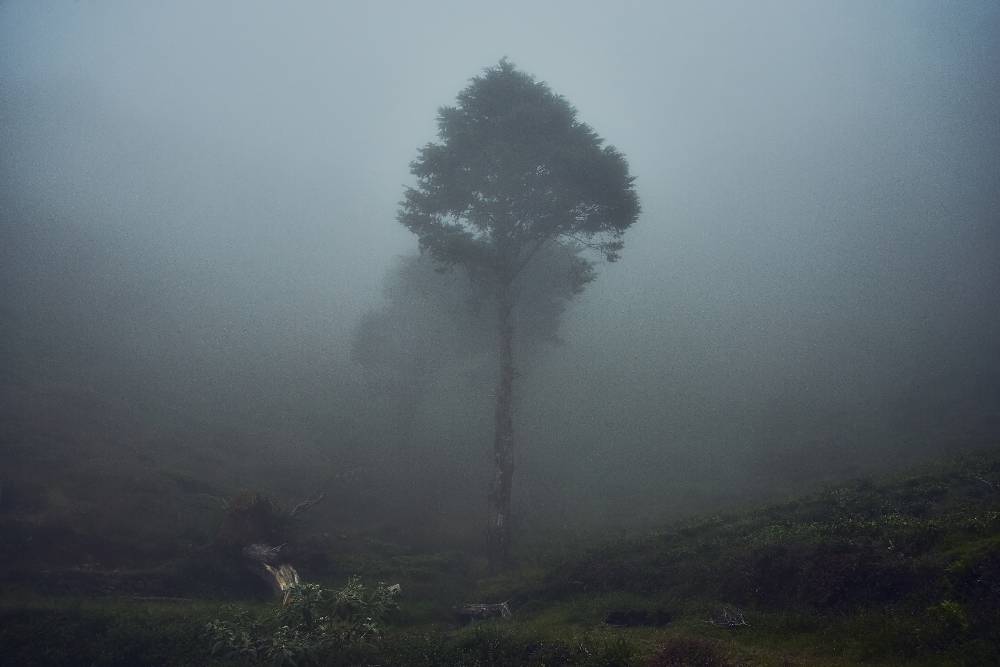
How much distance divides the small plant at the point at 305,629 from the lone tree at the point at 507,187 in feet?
29.9

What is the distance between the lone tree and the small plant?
29.9 feet

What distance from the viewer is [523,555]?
690 inches

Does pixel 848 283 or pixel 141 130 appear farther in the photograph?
pixel 141 130

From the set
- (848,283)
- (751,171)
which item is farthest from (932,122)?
(848,283)

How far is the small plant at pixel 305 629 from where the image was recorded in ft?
25.8

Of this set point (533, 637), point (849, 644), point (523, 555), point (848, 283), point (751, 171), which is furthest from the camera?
point (751, 171)

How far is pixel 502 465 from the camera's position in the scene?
60.2 ft

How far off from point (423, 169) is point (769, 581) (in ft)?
56.6

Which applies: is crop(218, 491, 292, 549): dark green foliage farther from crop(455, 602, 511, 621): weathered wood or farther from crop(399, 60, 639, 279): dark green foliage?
crop(399, 60, 639, 279): dark green foliage

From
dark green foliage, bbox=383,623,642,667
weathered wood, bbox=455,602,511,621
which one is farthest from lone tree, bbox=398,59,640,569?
dark green foliage, bbox=383,623,642,667

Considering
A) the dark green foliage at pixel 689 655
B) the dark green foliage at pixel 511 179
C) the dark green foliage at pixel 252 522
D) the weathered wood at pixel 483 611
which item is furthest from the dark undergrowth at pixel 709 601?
the dark green foliage at pixel 511 179

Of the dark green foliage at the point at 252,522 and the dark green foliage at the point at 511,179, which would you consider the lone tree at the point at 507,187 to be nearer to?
the dark green foliage at the point at 511,179

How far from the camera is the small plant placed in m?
7.86

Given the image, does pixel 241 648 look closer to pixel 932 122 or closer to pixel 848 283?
pixel 848 283
